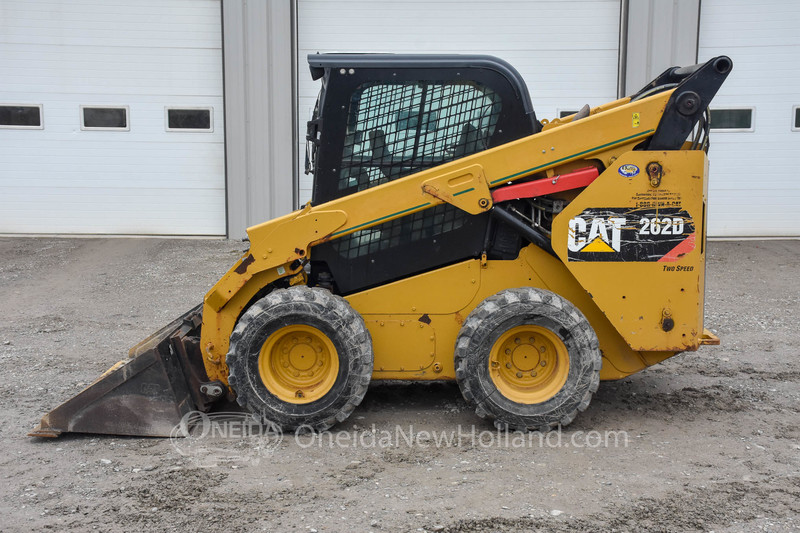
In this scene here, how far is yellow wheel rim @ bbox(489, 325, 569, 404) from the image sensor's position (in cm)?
464

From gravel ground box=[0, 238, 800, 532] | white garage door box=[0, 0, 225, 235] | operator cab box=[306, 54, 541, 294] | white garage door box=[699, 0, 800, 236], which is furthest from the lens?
white garage door box=[0, 0, 225, 235]

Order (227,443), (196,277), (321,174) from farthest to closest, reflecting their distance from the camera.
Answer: (196,277) < (321,174) < (227,443)

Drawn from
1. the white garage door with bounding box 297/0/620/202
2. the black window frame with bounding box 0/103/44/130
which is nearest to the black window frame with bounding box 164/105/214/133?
the white garage door with bounding box 297/0/620/202

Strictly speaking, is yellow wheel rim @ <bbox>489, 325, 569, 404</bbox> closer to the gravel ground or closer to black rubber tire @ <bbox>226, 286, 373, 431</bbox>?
the gravel ground

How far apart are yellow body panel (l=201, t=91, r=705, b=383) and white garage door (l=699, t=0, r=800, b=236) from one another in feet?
26.0

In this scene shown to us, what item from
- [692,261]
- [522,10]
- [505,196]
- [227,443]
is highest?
[522,10]

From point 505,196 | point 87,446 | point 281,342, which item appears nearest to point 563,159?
point 505,196

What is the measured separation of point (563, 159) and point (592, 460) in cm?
175

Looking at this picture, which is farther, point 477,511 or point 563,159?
point 563,159

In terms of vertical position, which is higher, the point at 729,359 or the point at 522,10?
the point at 522,10

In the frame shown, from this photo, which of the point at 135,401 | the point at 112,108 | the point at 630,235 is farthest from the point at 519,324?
the point at 112,108

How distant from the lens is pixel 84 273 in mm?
10422

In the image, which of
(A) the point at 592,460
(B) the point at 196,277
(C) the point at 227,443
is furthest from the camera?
(B) the point at 196,277

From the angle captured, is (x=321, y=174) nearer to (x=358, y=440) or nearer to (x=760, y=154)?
(x=358, y=440)
